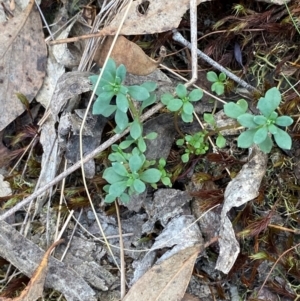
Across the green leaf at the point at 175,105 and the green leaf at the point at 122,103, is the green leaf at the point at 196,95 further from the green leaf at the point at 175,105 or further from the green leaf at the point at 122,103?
the green leaf at the point at 122,103

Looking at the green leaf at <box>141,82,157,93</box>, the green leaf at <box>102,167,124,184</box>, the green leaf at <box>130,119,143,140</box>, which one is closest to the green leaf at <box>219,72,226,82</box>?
the green leaf at <box>141,82,157,93</box>

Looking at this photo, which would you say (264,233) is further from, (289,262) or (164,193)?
(164,193)

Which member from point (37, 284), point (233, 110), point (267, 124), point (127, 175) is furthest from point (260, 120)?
point (37, 284)

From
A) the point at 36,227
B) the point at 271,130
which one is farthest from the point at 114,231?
the point at 271,130

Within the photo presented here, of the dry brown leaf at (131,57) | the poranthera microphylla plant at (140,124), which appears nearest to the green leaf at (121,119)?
the poranthera microphylla plant at (140,124)

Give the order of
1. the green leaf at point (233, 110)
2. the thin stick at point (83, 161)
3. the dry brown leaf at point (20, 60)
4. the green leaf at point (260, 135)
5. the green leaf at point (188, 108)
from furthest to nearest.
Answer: the dry brown leaf at point (20, 60)
the thin stick at point (83, 161)
the green leaf at point (188, 108)
the green leaf at point (233, 110)
the green leaf at point (260, 135)

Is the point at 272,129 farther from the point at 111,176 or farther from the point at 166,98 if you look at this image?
the point at 111,176

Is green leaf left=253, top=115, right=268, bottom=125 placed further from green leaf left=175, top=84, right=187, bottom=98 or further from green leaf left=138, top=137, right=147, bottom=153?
green leaf left=138, top=137, right=147, bottom=153
